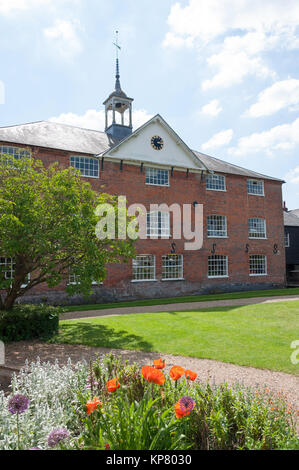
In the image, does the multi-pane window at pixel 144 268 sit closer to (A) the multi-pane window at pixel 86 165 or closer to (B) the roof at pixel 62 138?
(A) the multi-pane window at pixel 86 165

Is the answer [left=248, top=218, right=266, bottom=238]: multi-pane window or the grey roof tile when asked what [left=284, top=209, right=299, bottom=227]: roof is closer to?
the grey roof tile

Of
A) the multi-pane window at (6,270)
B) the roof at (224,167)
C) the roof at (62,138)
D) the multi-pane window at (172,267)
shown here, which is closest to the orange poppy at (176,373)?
the multi-pane window at (6,270)

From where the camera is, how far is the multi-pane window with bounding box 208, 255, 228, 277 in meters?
24.5

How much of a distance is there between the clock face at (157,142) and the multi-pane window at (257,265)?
11275mm

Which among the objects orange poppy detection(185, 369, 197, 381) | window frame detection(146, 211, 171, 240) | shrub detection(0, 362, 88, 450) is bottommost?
shrub detection(0, 362, 88, 450)

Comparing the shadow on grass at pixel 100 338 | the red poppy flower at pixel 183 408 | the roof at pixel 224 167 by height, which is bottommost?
the shadow on grass at pixel 100 338

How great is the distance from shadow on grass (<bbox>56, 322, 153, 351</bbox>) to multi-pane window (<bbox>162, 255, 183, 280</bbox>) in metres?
11.1

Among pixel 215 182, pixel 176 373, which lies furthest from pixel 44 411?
pixel 215 182

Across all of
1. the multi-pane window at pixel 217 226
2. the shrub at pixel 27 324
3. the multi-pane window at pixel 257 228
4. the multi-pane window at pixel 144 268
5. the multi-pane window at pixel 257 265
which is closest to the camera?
the shrub at pixel 27 324

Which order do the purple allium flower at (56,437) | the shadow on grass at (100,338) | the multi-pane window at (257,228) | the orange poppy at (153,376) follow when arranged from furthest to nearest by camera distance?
the multi-pane window at (257,228), the shadow on grass at (100,338), the orange poppy at (153,376), the purple allium flower at (56,437)

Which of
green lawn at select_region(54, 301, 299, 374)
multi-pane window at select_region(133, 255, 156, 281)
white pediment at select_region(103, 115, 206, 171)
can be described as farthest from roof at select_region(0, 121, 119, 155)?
green lawn at select_region(54, 301, 299, 374)

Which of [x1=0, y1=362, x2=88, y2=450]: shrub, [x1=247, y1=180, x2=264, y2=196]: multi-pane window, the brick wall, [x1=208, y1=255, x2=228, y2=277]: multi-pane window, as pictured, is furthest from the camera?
[x1=247, y1=180, x2=264, y2=196]: multi-pane window

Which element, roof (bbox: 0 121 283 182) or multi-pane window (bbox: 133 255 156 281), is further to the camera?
multi-pane window (bbox: 133 255 156 281)

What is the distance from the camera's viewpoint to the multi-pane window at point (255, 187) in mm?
26953
